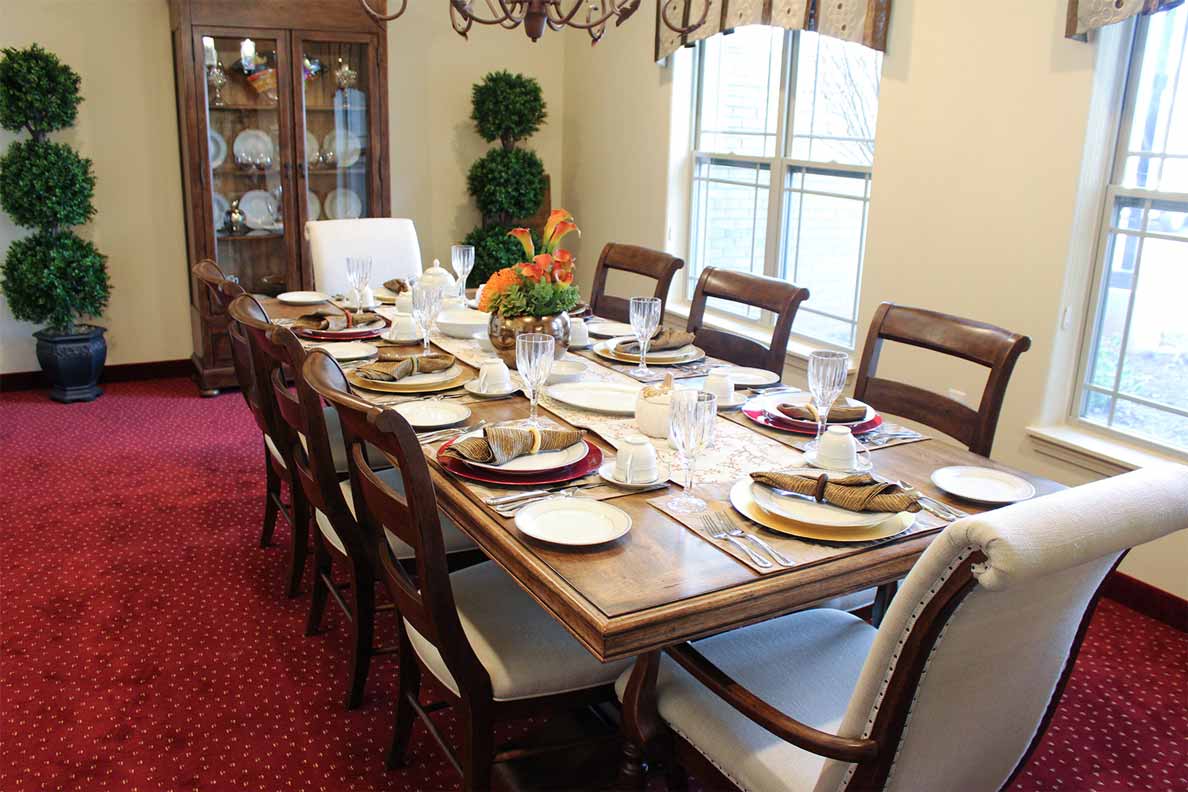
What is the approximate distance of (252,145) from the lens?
5.03m

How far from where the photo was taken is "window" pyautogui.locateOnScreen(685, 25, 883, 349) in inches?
158

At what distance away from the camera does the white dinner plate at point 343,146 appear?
5.20 meters

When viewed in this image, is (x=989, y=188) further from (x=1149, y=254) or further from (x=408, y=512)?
(x=408, y=512)

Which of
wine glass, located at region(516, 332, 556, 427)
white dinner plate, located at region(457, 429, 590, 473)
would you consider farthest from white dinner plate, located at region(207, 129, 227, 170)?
white dinner plate, located at region(457, 429, 590, 473)

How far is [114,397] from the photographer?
5062 mm

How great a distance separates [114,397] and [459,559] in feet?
11.3

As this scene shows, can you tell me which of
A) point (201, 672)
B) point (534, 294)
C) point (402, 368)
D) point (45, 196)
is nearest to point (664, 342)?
point (534, 294)

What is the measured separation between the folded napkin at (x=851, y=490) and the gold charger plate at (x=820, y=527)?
0.03 m

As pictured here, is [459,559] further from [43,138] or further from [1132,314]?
[43,138]

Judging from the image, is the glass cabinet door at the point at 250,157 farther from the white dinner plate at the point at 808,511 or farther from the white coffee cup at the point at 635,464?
the white dinner plate at the point at 808,511

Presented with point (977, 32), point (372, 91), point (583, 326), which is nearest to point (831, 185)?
point (977, 32)

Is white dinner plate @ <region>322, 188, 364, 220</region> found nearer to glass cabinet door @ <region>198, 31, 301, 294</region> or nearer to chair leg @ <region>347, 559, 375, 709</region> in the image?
glass cabinet door @ <region>198, 31, 301, 294</region>

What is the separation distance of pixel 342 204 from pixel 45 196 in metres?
1.35

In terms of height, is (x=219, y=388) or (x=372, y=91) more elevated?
(x=372, y=91)
